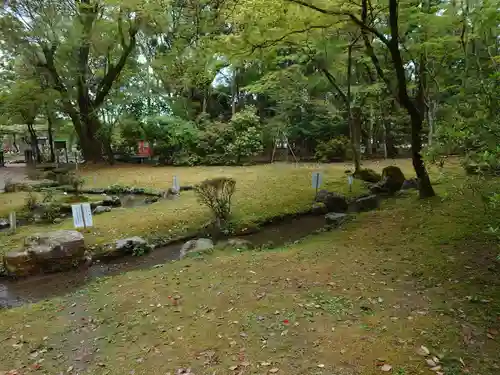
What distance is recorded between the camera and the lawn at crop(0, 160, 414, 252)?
7.32 meters

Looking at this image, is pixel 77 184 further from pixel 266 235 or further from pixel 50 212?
pixel 266 235

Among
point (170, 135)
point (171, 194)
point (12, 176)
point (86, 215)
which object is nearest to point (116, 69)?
point (170, 135)

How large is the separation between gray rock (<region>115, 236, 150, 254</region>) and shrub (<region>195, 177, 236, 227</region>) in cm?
152

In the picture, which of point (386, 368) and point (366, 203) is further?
point (366, 203)

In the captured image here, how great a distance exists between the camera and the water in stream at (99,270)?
5.06 meters

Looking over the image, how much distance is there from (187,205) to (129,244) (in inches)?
106

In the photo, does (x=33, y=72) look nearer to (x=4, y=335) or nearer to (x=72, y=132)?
(x=72, y=132)

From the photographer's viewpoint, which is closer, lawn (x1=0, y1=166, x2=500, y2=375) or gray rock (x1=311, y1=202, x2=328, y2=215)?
lawn (x1=0, y1=166, x2=500, y2=375)

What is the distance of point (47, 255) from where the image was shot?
224 inches

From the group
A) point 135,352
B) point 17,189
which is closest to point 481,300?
point 135,352

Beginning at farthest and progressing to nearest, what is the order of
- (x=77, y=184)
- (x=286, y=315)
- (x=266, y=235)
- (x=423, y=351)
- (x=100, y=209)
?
(x=77, y=184)
(x=100, y=209)
(x=266, y=235)
(x=286, y=315)
(x=423, y=351)

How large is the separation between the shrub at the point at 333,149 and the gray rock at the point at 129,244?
1303 centimetres

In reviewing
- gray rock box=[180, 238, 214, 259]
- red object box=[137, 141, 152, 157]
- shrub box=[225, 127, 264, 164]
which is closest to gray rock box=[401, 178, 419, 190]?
gray rock box=[180, 238, 214, 259]

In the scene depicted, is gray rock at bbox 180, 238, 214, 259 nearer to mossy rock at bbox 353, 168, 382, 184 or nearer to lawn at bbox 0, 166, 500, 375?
lawn at bbox 0, 166, 500, 375
